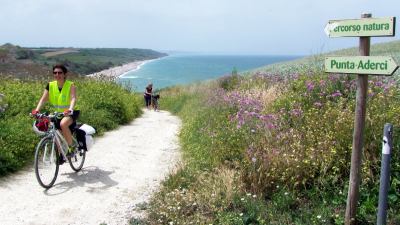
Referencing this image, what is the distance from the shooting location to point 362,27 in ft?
14.6

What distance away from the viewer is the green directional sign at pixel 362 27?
166 inches

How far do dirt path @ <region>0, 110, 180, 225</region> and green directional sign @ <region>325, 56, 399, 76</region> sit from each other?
134 inches

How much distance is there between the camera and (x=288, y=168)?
584cm

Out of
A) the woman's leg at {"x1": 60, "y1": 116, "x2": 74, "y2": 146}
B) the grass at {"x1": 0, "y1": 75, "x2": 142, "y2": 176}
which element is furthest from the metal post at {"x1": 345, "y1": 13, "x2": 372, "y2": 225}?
the grass at {"x1": 0, "y1": 75, "x2": 142, "y2": 176}

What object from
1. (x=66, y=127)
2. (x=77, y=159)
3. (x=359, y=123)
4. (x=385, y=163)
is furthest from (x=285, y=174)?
(x=77, y=159)

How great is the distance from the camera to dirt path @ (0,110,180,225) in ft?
19.7

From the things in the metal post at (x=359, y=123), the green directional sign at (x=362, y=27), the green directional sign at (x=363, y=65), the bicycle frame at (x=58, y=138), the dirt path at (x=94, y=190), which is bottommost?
the dirt path at (x=94, y=190)

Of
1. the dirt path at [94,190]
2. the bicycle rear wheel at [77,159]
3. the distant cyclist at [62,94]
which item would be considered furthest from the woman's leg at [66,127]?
the dirt path at [94,190]

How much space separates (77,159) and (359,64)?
587cm

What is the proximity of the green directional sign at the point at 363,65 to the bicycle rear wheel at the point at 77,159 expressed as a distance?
4.99 meters

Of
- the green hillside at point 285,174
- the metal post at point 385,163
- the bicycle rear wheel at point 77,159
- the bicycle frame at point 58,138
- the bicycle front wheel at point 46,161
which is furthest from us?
the bicycle rear wheel at point 77,159

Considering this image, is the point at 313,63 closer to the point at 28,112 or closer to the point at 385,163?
the point at 28,112

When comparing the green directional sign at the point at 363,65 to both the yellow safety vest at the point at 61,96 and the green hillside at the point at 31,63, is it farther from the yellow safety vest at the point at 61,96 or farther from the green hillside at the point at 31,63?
the green hillside at the point at 31,63

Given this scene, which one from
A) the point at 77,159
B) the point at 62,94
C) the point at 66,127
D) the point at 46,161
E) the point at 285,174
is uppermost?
the point at 62,94
